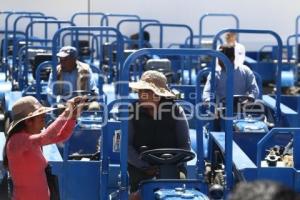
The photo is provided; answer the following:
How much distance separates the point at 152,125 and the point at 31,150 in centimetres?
137

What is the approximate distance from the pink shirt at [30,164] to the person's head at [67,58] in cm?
446

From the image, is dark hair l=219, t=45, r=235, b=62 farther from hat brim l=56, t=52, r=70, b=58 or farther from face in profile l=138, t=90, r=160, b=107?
face in profile l=138, t=90, r=160, b=107

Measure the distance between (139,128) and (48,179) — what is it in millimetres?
1221

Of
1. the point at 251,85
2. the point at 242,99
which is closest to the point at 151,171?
the point at 242,99

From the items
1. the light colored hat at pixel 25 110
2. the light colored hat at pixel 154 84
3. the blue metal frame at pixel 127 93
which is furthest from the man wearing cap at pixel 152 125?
the light colored hat at pixel 25 110

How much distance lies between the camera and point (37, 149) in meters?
5.21

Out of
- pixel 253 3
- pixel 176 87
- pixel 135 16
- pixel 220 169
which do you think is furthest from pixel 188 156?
pixel 253 3

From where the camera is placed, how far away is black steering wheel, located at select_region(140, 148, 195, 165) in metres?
5.93

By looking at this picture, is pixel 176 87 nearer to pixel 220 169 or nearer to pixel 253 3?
pixel 220 169

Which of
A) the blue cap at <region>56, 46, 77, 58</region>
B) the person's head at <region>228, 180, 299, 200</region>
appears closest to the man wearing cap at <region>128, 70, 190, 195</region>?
the blue cap at <region>56, 46, 77, 58</region>

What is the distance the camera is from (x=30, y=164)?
5.18m

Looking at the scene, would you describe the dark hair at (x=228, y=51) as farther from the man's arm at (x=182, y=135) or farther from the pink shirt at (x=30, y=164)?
the pink shirt at (x=30, y=164)

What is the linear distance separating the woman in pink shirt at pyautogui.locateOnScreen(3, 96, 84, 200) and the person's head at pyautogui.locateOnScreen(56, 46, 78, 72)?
14.3 ft

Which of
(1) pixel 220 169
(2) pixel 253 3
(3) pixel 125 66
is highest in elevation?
(2) pixel 253 3
